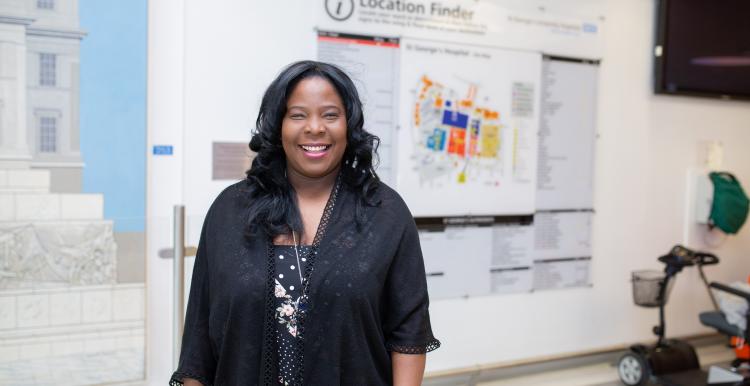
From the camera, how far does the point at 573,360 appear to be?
12.8ft

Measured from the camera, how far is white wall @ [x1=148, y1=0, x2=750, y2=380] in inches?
114

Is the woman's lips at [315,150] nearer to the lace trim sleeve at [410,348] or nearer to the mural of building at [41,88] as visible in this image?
the lace trim sleeve at [410,348]

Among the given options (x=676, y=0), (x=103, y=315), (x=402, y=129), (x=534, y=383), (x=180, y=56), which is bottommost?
(x=534, y=383)

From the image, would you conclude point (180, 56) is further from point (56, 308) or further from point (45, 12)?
point (56, 308)

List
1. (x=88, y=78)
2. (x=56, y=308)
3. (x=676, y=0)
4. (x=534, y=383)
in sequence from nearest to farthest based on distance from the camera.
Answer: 1. (x=56, y=308)
2. (x=88, y=78)
3. (x=534, y=383)
4. (x=676, y=0)

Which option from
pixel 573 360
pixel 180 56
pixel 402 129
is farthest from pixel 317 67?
pixel 573 360

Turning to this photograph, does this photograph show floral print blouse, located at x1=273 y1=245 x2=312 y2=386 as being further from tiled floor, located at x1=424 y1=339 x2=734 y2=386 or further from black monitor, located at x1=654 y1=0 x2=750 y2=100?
black monitor, located at x1=654 y1=0 x2=750 y2=100

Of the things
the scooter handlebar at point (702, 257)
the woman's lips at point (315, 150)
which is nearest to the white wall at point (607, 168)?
the scooter handlebar at point (702, 257)

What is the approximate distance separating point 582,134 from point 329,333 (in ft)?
9.22

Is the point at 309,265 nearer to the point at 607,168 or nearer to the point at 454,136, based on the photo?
the point at 454,136

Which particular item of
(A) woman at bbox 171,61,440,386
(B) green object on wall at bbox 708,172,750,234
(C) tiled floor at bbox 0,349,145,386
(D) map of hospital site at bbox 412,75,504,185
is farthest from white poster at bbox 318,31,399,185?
(B) green object on wall at bbox 708,172,750,234

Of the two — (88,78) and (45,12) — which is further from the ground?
(45,12)

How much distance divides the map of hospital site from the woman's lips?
1.83 m

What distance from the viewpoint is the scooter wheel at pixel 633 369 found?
355 centimetres
